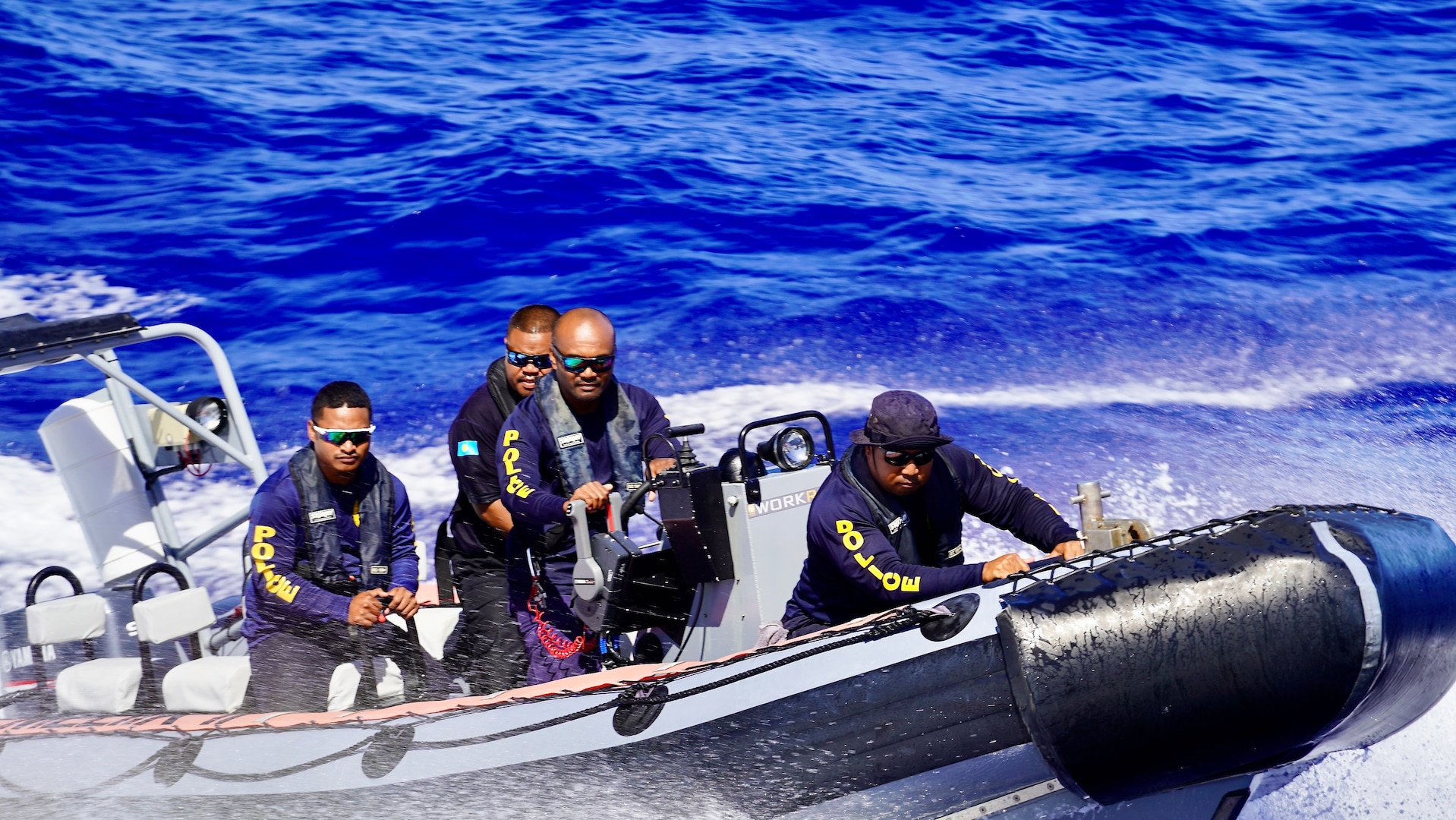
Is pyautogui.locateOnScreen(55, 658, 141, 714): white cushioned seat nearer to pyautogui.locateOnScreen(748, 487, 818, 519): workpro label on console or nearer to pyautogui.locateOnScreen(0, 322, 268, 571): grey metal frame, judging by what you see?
pyautogui.locateOnScreen(0, 322, 268, 571): grey metal frame

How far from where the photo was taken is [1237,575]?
115 inches

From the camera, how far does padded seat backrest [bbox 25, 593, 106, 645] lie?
13.6 feet

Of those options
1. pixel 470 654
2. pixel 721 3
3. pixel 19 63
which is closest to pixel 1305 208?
pixel 721 3

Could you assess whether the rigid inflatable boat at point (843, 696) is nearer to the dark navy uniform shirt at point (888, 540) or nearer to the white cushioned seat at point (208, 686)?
the white cushioned seat at point (208, 686)

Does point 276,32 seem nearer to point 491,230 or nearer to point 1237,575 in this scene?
point 491,230

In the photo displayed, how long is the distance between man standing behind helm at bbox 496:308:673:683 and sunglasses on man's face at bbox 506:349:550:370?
0.25m

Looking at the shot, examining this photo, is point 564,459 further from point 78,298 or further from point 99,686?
point 78,298

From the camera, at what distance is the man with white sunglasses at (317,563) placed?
3.80 m

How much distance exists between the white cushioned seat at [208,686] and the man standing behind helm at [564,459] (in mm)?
895

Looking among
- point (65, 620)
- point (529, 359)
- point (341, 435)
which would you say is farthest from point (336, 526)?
point (65, 620)

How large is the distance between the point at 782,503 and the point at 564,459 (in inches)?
27.1

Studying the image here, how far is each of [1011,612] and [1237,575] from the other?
0.51 m

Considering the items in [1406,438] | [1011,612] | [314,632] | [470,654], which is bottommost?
[1406,438]

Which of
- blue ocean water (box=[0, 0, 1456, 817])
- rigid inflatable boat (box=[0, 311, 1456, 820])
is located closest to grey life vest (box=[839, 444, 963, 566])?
rigid inflatable boat (box=[0, 311, 1456, 820])
